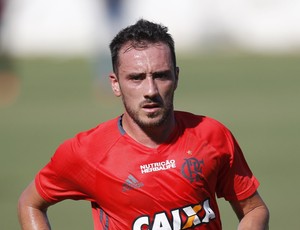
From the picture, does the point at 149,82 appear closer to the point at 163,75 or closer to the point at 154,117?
the point at 163,75

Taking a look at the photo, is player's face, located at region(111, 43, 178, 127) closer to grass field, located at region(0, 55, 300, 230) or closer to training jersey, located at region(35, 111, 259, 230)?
training jersey, located at region(35, 111, 259, 230)

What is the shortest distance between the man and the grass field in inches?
188

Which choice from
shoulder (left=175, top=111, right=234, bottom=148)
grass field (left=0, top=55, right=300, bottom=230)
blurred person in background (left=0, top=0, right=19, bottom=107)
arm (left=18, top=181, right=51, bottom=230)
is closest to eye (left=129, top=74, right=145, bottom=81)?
shoulder (left=175, top=111, right=234, bottom=148)

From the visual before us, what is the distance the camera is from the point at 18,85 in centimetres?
2466

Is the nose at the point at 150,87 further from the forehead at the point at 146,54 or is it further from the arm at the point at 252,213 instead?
the arm at the point at 252,213

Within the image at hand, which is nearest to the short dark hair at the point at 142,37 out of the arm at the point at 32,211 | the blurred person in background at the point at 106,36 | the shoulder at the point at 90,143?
the shoulder at the point at 90,143

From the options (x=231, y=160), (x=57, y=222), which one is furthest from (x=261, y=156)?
(x=231, y=160)

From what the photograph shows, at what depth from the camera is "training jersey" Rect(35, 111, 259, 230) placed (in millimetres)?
5078

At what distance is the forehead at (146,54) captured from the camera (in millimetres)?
5066

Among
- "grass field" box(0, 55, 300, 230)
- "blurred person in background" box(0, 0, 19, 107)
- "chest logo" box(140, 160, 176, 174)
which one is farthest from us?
"blurred person in background" box(0, 0, 19, 107)

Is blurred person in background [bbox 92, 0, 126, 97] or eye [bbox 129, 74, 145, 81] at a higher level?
eye [bbox 129, 74, 145, 81]

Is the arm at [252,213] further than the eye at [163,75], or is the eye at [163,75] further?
the arm at [252,213]

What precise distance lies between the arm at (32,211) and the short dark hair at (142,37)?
927mm

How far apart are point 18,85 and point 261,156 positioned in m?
11.7
